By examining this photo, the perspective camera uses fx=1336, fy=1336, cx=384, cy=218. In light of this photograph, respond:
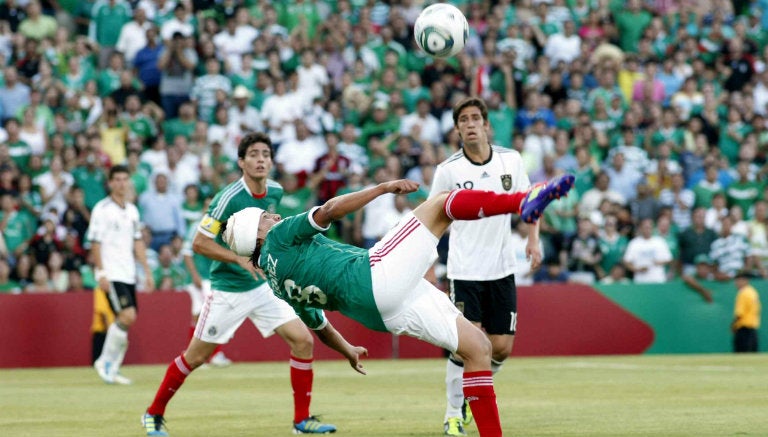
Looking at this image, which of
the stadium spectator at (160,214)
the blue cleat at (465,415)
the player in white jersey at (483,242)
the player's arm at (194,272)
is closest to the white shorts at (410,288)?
the blue cleat at (465,415)

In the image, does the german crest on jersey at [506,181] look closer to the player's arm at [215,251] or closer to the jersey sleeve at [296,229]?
the player's arm at [215,251]

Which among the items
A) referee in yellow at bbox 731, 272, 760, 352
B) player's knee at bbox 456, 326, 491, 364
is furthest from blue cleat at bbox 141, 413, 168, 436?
referee in yellow at bbox 731, 272, 760, 352

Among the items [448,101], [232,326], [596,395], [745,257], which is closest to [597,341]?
[745,257]

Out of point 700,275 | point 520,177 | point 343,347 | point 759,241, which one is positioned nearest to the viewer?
point 343,347

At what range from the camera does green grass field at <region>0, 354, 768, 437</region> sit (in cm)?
1184

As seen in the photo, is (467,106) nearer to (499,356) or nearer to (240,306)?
(499,356)

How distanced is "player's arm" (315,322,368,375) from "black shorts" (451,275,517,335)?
2.00 metres

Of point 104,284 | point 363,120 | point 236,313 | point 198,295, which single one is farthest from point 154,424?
point 363,120

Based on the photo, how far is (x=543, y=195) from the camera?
8219 millimetres

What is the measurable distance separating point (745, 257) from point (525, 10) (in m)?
8.21

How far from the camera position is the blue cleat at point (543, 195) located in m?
8.19

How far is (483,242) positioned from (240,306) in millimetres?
2337

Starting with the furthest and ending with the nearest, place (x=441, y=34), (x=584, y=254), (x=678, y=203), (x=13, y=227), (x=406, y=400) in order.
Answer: (x=678, y=203) < (x=584, y=254) < (x=13, y=227) < (x=406, y=400) < (x=441, y=34)

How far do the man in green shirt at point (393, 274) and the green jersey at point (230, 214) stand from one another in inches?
103
